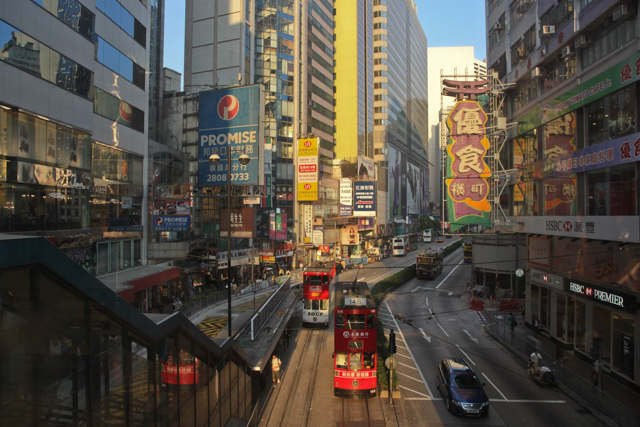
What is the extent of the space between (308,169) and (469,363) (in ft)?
127

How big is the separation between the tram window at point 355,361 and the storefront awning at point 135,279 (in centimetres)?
1167

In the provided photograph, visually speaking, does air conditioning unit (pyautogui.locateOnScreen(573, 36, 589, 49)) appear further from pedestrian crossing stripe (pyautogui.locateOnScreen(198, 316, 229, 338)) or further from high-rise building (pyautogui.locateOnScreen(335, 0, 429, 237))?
high-rise building (pyautogui.locateOnScreen(335, 0, 429, 237))

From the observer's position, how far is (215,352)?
1055cm

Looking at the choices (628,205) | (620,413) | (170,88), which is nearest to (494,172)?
(628,205)

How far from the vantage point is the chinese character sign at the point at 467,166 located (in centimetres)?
2461

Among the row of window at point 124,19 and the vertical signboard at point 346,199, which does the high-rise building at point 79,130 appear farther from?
the vertical signboard at point 346,199

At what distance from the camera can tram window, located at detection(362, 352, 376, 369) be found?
56.2 feet

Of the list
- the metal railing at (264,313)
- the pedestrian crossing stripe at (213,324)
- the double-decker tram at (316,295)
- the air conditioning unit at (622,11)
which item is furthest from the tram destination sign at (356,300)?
the air conditioning unit at (622,11)

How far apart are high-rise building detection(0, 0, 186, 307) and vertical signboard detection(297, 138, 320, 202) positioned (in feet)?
84.4

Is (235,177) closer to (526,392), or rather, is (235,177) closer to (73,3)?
(73,3)

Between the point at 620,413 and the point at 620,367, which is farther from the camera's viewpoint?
the point at 620,367

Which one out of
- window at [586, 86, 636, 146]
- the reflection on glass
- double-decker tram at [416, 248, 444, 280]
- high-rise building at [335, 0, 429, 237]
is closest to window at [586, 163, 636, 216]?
window at [586, 86, 636, 146]

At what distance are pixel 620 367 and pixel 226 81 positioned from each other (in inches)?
2034

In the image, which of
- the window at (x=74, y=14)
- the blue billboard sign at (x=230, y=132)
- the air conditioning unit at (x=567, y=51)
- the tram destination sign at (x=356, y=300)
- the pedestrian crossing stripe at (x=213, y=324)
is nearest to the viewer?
the tram destination sign at (x=356, y=300)
